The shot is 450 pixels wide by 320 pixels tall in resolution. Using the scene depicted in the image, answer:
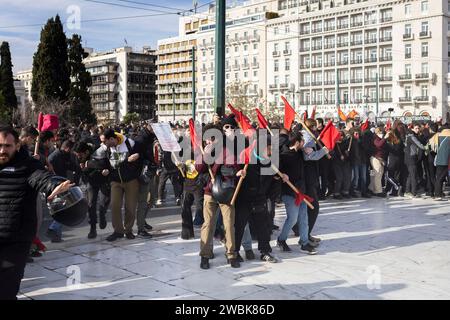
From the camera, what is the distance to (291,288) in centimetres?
564

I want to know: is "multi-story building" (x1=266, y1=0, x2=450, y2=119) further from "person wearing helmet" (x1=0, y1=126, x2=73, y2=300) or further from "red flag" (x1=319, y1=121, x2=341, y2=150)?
"person wearing helmet" (x1=0, y1=126, x2=73, y2=300)

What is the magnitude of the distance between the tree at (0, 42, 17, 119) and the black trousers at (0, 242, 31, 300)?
4838cm

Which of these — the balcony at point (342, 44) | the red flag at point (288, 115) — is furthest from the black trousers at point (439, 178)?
the balcony at point (342, 44)

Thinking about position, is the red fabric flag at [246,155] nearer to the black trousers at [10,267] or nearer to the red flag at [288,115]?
the red flag at [288,115]

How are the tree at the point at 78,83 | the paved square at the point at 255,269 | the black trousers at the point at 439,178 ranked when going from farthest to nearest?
1. the tree at the point at 78,83
2. the black trousers at the point at 439,178
3. the paved square at the point at 255,269

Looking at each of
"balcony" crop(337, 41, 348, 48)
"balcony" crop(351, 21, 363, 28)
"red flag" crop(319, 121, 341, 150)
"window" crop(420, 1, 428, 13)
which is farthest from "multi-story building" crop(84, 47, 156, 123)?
"red flag" crop(319, 121, 341, 150)

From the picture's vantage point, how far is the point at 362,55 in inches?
2739

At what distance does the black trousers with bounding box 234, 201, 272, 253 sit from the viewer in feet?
21.7

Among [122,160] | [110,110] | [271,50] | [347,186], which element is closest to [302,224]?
[122,160]

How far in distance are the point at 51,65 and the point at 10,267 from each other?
4122cm

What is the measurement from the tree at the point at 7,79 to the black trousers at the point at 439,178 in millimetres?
44199

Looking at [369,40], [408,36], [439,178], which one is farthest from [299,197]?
[369,40]

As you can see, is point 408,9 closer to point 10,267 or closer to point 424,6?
point 424,6

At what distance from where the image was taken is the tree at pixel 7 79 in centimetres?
5100
